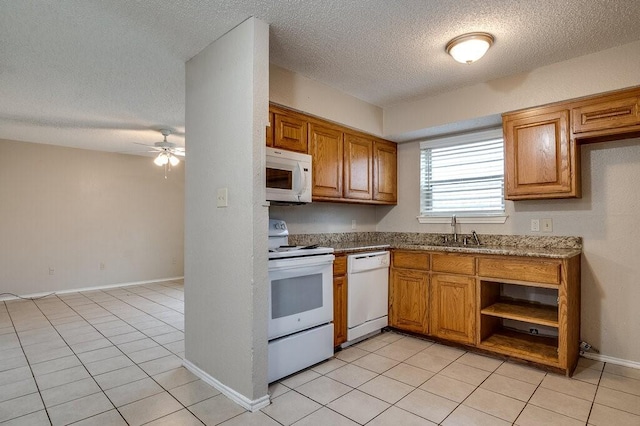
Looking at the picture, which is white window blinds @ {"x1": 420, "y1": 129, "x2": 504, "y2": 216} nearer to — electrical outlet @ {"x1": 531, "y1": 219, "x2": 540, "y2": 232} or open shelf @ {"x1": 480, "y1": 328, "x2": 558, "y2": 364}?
electrical outlet @ {"x1": 531, "y1": 219, "x2": 540, "y2": 232}

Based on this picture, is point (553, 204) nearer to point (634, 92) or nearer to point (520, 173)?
point (520, 173)

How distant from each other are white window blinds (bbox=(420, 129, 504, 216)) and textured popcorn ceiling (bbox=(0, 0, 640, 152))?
0.66 m

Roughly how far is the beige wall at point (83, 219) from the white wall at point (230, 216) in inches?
166

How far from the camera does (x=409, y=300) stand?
3.41 meters

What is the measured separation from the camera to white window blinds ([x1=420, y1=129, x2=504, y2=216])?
351 cm

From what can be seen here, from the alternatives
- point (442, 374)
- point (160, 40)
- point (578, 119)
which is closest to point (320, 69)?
point (160, 40)

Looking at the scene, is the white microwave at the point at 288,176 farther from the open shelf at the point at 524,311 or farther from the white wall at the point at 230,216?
the open shelf at the point at 524,311

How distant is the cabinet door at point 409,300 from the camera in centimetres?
330

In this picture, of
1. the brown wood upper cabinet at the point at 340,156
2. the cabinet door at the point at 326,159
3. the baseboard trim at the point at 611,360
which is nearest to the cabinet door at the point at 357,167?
the brown wood upper cabinet at the point at 340,156

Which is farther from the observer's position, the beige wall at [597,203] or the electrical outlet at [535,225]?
the electrical outlet at [535,225]

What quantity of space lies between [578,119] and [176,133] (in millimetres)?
4706

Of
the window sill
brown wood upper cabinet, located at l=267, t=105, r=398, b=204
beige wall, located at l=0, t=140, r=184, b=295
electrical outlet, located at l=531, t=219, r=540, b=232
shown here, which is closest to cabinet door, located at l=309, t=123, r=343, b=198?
brown wood upper cabinet, located at l=267, t=105, r=398, b=204

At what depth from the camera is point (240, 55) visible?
7.34 feet

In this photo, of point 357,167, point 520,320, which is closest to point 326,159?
point 357,167
